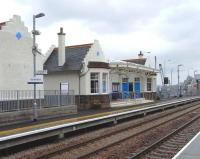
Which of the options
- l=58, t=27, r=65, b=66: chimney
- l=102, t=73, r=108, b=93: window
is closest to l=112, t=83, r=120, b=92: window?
l=102, t=73, r=108, b=93: window

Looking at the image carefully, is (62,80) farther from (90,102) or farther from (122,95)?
(122,95)

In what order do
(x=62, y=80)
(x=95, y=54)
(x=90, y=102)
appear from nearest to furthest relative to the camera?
(x=90, y=102), (x=62, y=80), (x=95, y=54)

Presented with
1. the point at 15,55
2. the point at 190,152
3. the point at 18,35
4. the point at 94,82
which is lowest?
the point at 190,152

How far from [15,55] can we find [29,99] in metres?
3.26

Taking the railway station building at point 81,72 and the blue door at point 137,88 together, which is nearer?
the railway station building at point 81,72

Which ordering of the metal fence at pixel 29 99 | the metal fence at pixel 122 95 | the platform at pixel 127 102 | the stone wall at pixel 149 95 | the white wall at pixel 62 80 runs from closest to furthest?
the metal fence at pixel 29 99
the white wall at pixel 62 80
the platform at pixel 127 102
the metal fence at pixel 122 95
the stone wall at pixel 149 95

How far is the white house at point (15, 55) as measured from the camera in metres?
25.3

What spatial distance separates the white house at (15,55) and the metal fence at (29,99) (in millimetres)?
1154

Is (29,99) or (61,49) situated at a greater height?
(61,49)

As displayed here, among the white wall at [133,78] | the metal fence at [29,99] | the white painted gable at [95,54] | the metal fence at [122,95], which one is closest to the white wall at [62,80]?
the white painted gable at [95,54]

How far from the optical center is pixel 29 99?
25359mm

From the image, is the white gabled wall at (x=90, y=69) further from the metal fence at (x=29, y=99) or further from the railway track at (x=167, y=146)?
the railway track at (x=167, y=146)

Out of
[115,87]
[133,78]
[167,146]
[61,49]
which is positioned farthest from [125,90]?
[167,146]

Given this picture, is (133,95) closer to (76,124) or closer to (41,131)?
(76,124)
